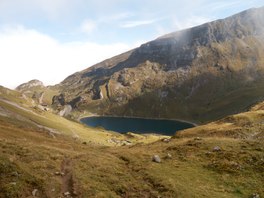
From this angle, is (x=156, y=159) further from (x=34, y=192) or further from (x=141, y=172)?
(x=34, y=192)

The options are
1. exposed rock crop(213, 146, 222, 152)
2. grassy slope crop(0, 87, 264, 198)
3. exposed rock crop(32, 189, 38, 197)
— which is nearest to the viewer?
exposed rock crop(32, 189, 38, 197)

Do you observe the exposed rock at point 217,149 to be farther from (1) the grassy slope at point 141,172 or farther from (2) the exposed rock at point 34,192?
(2) the exposed rock at point 34,192

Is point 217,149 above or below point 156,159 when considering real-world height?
below

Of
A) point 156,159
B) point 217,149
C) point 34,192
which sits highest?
point 34,192

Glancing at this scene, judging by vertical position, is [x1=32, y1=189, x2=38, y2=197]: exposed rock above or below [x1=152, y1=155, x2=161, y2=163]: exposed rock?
above

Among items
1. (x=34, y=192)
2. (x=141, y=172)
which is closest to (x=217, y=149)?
(x=141, y=172)

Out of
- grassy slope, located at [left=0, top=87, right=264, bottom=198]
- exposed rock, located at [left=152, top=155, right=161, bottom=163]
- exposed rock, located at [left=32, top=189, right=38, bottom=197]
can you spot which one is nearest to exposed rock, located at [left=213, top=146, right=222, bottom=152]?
grassy slope, located at [left=0, top=87, right=264, bottom=198]

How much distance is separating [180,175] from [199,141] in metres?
14.9

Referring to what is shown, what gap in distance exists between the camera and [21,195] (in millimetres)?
26766

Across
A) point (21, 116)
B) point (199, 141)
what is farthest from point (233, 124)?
point (21, 116)

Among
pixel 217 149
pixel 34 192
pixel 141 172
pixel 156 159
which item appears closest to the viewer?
pixel 34 192

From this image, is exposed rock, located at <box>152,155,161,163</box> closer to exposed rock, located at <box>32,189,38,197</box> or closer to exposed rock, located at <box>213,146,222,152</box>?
exposed rock, located at <box>213,146,222,152</box>

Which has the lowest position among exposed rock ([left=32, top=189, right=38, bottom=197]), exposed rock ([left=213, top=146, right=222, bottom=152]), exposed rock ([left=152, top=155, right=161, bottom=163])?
exposed rock ([left=213, top=146, right=222, bottom=152])

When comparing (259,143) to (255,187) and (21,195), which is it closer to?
(255,187)
